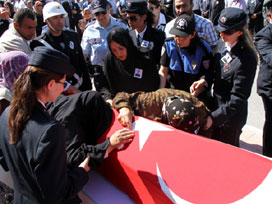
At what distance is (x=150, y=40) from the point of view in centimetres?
290

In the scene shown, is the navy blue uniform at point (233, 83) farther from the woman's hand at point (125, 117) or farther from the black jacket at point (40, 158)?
the black jacket at point (40, 158)

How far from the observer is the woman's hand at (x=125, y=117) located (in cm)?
183

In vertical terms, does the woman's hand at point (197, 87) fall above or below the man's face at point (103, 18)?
below

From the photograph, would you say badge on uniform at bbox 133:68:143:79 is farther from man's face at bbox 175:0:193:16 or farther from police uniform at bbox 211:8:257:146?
man's face at bbox 175:0:193:16

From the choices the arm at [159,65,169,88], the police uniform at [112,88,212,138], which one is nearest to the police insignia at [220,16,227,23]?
the police uniform at [112,88,212,138]

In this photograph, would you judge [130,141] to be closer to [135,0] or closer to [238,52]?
Answer: [238,52]

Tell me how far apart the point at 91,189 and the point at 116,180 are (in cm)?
19

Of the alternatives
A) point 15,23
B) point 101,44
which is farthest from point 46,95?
point 101,44

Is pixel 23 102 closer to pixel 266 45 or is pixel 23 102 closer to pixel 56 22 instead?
pixel 266 45

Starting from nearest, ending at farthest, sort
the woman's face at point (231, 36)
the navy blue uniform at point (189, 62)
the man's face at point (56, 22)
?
1. the woman's face at point (231, 36)
2. the navy blue uniform at point (189, 62)
3. the man's face at point (56, 22)

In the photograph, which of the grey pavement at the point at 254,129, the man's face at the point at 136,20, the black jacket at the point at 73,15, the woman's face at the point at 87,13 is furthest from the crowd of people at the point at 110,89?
the black jacket at the point at 73,15

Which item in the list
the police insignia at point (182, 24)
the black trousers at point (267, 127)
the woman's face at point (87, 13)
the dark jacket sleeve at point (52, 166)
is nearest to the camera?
the dark jacket sleeve at point (52, 166)

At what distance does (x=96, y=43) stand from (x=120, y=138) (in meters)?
2.35

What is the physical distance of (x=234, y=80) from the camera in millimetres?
2076
